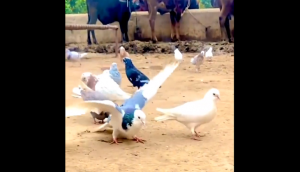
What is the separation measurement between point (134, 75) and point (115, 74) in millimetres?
167

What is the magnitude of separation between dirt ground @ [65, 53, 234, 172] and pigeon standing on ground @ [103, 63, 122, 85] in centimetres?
2

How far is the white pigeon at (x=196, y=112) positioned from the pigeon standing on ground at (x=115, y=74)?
28 cm

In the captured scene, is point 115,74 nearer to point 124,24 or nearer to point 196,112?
point 196,112

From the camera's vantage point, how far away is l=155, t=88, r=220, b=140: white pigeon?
134cm

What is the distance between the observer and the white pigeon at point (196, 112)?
1342 millimetres

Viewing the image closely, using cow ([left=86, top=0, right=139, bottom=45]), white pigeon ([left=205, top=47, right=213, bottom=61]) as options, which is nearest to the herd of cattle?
cow ([left=86, top=0, right=139, bottom=45])

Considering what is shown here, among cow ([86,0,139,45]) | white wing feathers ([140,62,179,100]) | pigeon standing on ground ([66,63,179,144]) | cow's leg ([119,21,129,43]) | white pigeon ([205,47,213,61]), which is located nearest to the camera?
pigeon standing on ground ([66,63,179,144])

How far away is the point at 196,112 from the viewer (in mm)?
1338

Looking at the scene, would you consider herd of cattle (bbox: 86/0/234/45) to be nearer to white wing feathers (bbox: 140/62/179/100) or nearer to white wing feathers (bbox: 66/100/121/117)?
white wing feathers (bbox: 140/62/179/100)

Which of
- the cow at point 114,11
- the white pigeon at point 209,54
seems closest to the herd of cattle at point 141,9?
the cow at point 114,11

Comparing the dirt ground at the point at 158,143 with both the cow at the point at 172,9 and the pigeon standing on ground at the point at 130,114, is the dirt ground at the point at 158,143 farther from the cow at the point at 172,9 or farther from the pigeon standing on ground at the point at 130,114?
the cow at the point at 172,9
